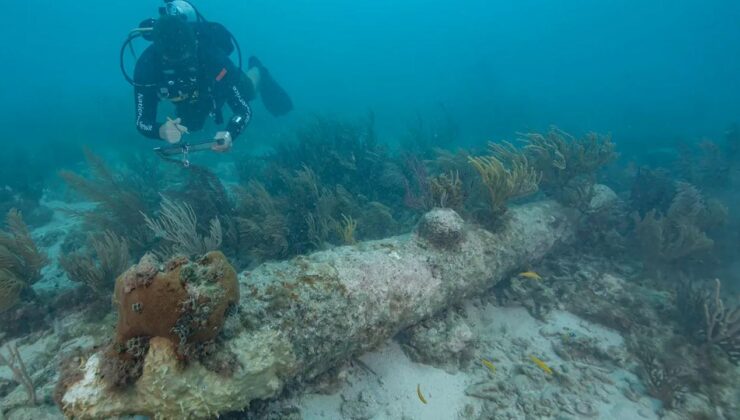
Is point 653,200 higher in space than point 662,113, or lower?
higher

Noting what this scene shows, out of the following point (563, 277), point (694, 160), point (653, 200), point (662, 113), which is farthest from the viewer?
point (662, 113)

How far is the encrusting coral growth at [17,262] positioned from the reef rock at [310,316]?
325cm

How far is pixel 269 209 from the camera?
6.07 metres

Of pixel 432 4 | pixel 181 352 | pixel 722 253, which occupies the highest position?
pixel 432 4

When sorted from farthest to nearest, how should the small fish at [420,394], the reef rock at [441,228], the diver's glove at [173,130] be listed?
the diver's glove at [173,130], the reef rock at [441,228], the small fish at [420,394]

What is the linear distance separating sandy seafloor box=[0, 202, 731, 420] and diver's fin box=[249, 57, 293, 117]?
42.5 feet

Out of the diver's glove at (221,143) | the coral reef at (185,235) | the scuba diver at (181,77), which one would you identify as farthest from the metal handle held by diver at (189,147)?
the coral reef at (185,235)

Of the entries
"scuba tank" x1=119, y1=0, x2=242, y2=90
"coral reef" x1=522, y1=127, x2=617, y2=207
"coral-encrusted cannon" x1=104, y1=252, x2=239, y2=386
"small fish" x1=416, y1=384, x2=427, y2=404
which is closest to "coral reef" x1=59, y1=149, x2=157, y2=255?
"scuba tank" x1=119, y1=0, x2=242, y2=90

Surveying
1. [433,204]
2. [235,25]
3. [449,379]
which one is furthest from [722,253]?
[235,25]

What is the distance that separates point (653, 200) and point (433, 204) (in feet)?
20.3

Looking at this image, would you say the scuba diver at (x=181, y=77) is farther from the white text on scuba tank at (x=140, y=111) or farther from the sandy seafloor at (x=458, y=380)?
the sandy seafloor at (x=458, y=380)

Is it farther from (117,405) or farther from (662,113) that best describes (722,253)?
(662,113)

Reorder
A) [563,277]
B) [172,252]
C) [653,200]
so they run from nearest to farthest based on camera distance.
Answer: [172,252] < [563,277] < [653,200]

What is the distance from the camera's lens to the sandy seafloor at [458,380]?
3439mm
